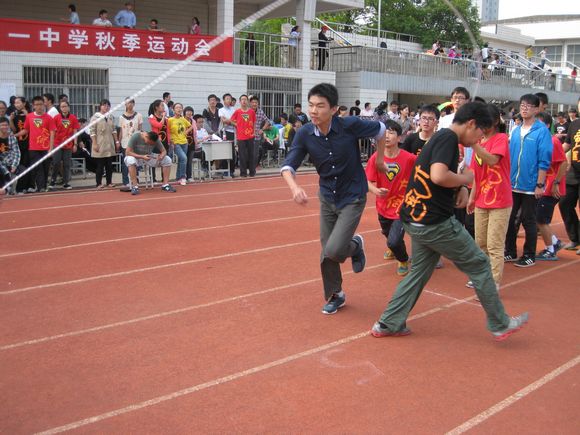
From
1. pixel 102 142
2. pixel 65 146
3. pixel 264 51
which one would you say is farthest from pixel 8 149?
pixel 264 51

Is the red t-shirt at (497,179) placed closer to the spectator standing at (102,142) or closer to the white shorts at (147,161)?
the white shorts at (147,161)

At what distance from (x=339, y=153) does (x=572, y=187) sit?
4.53 m

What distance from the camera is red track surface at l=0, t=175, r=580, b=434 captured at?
3.87m

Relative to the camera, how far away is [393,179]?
23.2ft

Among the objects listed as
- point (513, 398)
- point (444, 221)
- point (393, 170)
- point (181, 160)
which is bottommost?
point (513, 398)

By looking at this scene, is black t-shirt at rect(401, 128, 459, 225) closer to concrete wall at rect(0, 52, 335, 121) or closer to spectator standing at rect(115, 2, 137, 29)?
concrete wall at rect(0, 52, 335, 121)

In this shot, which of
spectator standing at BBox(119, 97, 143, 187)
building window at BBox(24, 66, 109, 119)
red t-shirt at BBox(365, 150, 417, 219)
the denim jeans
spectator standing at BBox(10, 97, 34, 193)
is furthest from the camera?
building window at BBox(24, 66, 109, 119)

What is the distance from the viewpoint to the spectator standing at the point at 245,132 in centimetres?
1565

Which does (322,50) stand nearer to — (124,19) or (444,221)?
(124,19)

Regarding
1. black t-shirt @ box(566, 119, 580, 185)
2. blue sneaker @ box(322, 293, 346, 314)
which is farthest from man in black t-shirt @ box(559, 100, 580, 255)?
blue sneaker @ box(322, 293, 346, 314)

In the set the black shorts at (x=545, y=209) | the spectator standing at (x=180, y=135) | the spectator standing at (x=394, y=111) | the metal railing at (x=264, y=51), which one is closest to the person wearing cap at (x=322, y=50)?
the metal railing at (x=264, y=51)

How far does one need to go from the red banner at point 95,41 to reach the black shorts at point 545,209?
28.5 feet

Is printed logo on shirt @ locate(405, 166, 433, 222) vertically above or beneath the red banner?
beneath

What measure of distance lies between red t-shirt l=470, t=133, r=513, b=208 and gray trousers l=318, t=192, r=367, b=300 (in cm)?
160
